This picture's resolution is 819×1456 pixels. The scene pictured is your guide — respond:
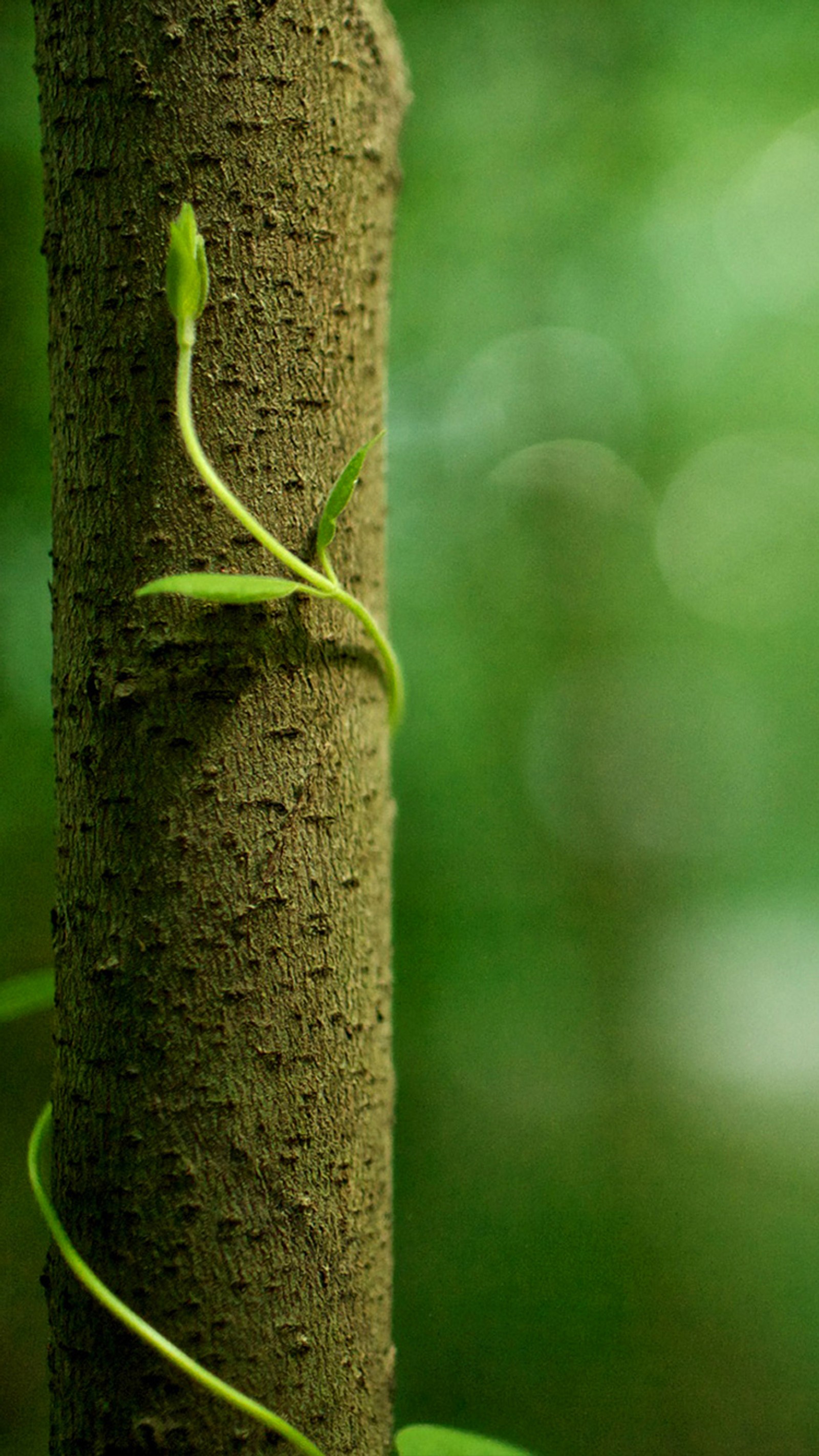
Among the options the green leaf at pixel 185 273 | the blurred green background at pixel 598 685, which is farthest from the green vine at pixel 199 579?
the blurred green background at pixel 598 685

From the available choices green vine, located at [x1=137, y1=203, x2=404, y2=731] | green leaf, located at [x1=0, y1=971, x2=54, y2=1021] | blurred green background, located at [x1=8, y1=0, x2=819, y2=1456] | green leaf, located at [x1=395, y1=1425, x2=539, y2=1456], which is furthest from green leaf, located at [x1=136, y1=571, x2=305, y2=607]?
blurred green background, located at [x1=8, y1=0, x2=819, y2=1456]

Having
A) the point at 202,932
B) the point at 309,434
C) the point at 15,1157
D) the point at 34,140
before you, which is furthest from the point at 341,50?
the point at 15,1157

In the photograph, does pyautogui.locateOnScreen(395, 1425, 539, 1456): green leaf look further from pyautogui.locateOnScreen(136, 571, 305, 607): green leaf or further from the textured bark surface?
pyautogui.locateOnScreen(136, 571, 305, 607): green leaf

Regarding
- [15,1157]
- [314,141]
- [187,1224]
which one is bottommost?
[15,1157]

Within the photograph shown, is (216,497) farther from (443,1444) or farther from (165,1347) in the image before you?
(443,1444)

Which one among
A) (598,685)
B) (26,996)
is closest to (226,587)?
(26,996)

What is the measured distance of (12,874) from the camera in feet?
2.58

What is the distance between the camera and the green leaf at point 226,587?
0.86ft

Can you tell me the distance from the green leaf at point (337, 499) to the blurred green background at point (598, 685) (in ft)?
1.87

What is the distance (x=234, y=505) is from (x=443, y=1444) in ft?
1.24

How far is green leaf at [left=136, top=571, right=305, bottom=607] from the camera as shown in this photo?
10.3 inches

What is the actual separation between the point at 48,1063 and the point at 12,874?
164 millimetres

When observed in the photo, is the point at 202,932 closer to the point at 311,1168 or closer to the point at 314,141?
the point at 311,1168

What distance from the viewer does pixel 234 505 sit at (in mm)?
289
